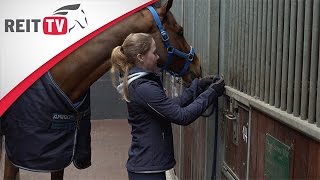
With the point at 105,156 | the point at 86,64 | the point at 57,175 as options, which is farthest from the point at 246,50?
the point at 105,156

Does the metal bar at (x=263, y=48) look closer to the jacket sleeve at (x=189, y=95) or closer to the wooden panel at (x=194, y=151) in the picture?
the jacket sleeve at (x=189, y=95)

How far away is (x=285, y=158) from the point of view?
6.01ft

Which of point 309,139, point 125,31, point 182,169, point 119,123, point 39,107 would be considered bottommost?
point 119,123

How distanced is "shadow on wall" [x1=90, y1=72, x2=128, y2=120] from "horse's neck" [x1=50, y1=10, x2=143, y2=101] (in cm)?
562

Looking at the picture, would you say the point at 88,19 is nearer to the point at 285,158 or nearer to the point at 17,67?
the point at 17,67

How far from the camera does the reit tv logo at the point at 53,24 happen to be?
18.3ft

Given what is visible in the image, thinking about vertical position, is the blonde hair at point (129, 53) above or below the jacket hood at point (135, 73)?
above

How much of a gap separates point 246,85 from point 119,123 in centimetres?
715

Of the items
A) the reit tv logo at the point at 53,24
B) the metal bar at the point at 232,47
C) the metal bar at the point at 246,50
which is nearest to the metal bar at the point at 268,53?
the metal bar at the point at 246,50

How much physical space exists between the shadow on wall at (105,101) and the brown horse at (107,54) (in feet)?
18.3

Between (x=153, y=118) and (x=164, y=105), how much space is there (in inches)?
6.8

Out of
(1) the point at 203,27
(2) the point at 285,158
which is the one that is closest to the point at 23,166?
(1) the point at 203,27

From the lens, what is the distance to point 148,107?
2.59 m

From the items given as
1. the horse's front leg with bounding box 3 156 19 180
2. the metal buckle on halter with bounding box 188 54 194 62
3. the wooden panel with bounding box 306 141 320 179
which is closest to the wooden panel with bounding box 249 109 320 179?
the wooden panel with bounding box 306 141 320 179
